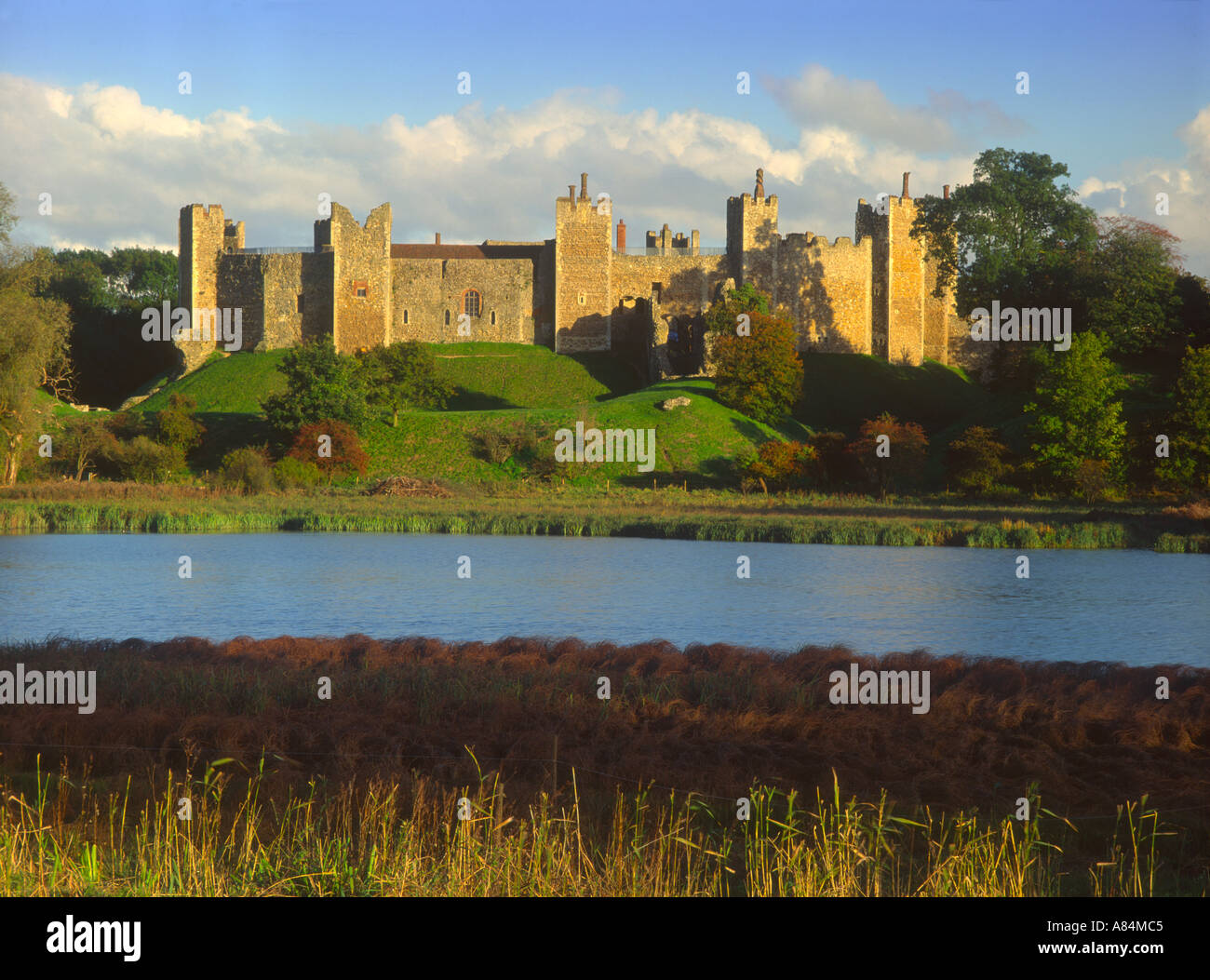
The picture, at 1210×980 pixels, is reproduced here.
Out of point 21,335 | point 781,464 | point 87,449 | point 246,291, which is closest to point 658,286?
point 246,291

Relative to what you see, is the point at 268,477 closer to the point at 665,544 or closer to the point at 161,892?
the point at 665,544

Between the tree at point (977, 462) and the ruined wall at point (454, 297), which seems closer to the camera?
the tree at point (977, 462)

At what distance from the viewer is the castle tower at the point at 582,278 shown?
60.0m

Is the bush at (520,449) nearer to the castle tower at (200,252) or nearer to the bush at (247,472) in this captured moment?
the bush at (247,472)

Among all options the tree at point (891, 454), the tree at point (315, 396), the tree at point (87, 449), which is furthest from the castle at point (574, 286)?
the tree at point (891, 454)

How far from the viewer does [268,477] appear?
4034 centimetres

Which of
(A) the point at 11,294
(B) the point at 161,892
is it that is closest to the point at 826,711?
(B) the point at 161,892

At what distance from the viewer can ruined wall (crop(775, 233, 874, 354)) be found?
193ft

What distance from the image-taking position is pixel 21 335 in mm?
32781

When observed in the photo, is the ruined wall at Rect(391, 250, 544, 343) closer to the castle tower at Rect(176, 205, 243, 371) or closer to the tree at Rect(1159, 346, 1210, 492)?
the castle tower at Rect(176, 205, 243, 371)

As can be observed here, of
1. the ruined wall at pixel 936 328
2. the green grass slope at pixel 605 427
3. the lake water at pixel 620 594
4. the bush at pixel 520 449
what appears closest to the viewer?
the lake water at pixel 620 594

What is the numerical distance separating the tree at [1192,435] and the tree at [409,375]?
2868cm

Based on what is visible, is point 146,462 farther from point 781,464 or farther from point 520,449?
point 781,464

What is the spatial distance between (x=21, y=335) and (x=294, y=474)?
10.3 m
